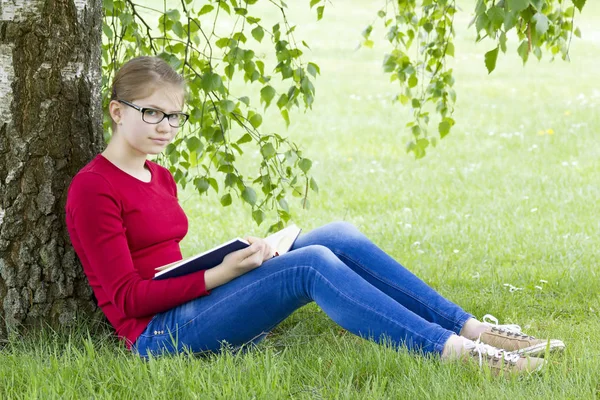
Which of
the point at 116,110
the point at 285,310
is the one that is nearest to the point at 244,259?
the point at 285,310

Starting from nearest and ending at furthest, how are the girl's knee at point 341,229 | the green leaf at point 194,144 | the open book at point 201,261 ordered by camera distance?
the open book at point 201,261
the girl's knee at point 341,229
the green leaf at point 194,144

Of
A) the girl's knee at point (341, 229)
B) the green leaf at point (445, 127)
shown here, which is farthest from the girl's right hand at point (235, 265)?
the green leaf at point (445, 127)

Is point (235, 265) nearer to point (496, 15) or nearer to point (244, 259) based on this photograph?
point (244, 259)

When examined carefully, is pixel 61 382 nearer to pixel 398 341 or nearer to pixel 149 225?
→ pixel 149 225

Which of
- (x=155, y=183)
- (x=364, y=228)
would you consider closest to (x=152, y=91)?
(x=155, y=183)

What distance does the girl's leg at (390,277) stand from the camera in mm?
2678

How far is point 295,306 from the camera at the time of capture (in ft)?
8.11

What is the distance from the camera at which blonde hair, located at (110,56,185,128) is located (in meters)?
2.51

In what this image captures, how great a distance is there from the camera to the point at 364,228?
201 inches

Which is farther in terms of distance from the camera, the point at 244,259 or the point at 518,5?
the point at 244,259

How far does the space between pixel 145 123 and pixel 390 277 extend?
36.3 inches

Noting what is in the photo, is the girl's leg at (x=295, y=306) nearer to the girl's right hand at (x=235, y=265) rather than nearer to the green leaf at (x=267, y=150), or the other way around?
the girl's right hand at (x=235, y=265)

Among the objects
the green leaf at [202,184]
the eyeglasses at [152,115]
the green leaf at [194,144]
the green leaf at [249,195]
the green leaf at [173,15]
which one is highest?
the green leaf at [173,15]

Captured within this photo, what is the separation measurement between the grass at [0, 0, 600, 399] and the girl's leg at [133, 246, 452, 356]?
2.6 inches
